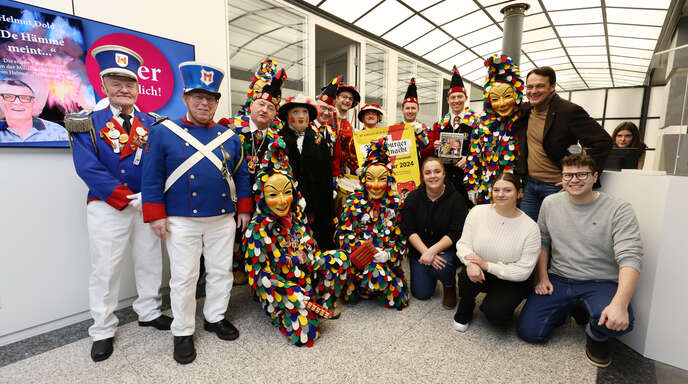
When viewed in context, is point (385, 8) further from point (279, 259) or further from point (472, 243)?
point (279, 259)

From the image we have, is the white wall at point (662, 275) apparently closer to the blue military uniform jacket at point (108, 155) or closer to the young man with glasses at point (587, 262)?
the young man with glasses at point (587, 262)

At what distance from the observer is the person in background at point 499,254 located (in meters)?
2.11

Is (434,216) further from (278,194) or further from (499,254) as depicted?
(278,194)

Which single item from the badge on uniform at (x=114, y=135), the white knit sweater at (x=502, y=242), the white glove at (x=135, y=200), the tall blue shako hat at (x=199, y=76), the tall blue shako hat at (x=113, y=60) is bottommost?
the white knit sweater at (x=502, y=242)

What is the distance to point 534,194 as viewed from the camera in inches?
99.5

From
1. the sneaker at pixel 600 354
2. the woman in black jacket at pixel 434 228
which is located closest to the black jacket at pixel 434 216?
the woman in black jacket at pixel 434 228

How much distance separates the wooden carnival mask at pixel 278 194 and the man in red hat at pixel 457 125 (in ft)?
5.59

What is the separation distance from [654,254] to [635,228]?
0.21m

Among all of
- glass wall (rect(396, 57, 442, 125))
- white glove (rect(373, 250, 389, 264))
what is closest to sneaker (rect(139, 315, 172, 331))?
white glove (rect(373, 250, 389, 264))

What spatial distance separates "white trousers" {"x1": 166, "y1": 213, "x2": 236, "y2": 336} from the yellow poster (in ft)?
4.93

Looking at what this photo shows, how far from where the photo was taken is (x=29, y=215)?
6.95 feet

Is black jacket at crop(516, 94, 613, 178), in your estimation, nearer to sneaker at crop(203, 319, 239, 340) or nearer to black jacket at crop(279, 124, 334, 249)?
black jacket at crop(279, 124, 334, 249)

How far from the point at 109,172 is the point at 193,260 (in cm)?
75

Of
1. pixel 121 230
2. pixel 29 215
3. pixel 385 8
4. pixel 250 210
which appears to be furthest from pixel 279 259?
pixel 385 8
